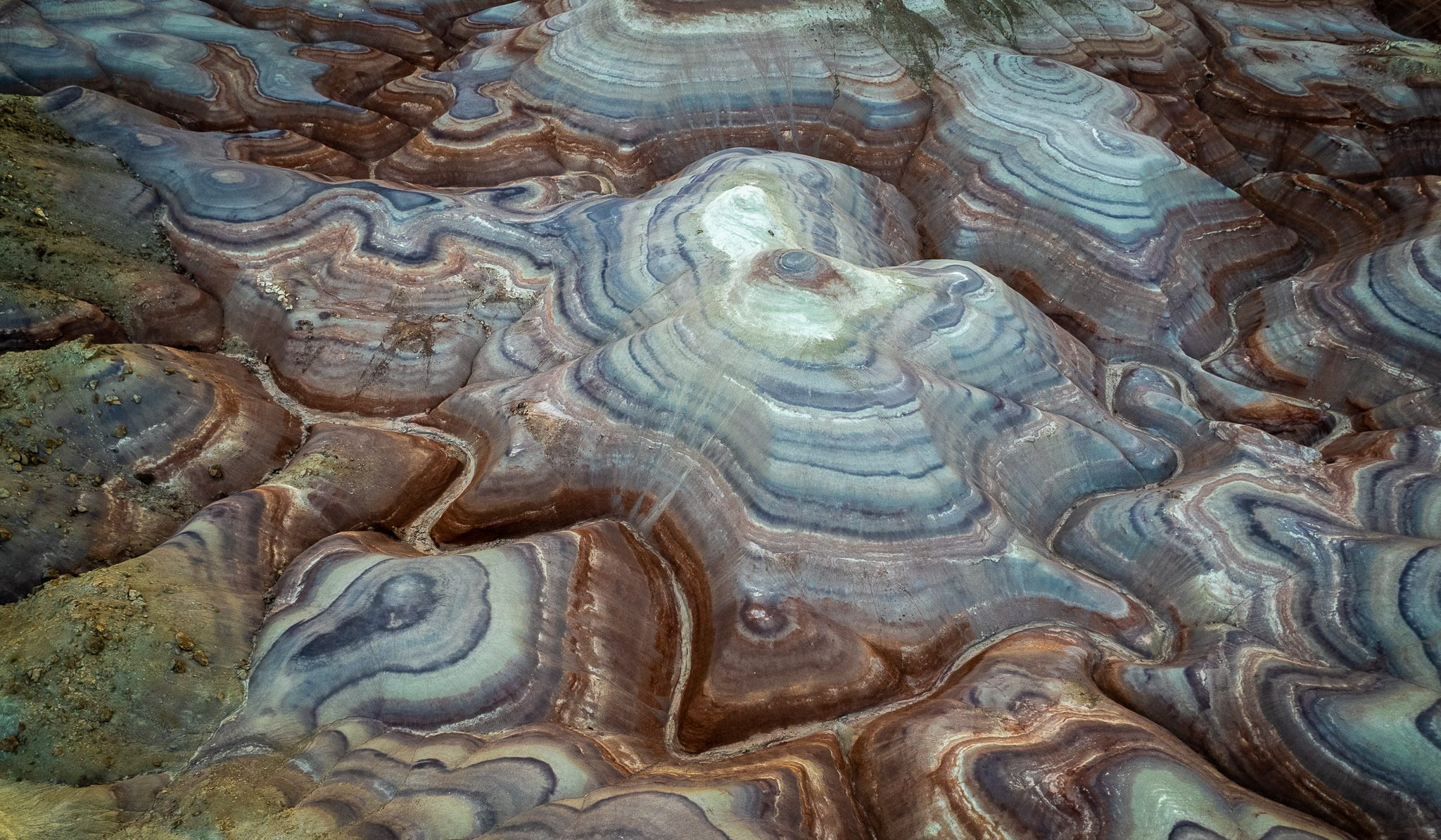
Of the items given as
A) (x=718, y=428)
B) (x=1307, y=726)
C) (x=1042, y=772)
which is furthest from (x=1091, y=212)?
(x=1042, y=772)

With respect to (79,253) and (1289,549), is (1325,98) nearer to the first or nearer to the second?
(1289,549)

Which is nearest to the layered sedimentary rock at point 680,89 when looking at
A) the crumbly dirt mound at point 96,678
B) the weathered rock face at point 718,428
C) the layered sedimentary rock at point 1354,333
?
the weathered rock face at point 718,428

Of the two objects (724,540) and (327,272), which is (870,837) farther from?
(327,272)

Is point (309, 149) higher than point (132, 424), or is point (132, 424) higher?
point (309, 149)

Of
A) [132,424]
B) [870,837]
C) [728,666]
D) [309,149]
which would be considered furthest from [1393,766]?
[309,149]

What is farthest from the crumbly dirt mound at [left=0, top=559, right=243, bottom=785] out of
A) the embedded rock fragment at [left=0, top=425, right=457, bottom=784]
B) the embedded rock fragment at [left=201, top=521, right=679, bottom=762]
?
the embedded rock fragment at [left=201, top=521, right=679, bottom=762]

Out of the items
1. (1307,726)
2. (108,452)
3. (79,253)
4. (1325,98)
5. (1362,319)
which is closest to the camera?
(1307,726)
